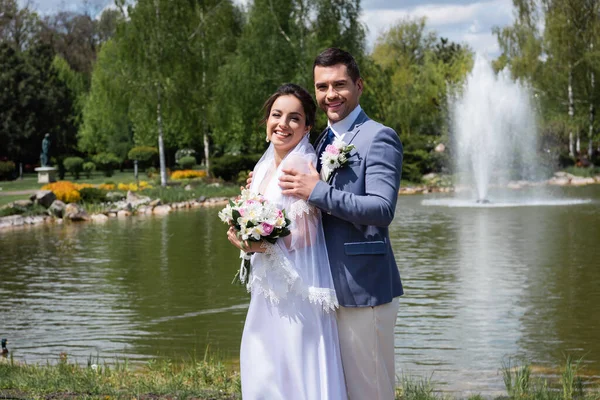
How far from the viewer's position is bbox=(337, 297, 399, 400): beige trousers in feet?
11.2

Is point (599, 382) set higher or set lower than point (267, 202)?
lower

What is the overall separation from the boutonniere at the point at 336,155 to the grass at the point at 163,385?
1987 mm

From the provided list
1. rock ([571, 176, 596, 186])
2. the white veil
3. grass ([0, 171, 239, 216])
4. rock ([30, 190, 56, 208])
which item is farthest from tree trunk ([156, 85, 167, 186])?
the white veil

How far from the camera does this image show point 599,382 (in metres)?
6.02

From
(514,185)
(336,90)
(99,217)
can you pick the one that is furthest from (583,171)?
(336,90)

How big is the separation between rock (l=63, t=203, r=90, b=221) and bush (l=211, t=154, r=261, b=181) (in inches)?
430

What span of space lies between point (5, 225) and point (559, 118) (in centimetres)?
2801

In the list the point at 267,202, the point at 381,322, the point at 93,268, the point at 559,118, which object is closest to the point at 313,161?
the point at 267,202

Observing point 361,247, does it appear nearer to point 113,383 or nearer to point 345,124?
point 345,124

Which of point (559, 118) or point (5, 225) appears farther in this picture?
point (559, 118)

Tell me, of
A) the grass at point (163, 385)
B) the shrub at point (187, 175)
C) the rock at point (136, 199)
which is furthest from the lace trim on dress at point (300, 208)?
the shrub at point (187, 175)

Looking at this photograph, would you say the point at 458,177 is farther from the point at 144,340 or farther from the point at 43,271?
the point at 144,340

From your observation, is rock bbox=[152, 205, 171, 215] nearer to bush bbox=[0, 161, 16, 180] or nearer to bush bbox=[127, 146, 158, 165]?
bush bbox=[0, 161, 16, 180]

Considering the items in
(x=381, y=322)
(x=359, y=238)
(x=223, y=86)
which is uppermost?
(x=223, y=86)
